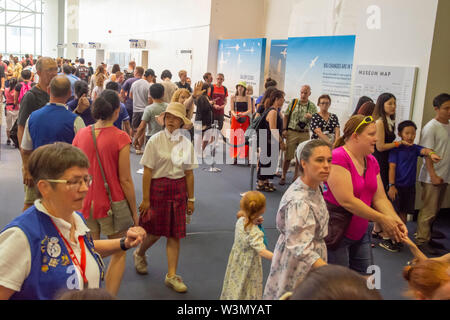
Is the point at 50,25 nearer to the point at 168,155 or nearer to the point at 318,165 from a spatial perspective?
the point at 168,155

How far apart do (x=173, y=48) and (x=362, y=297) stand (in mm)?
14663

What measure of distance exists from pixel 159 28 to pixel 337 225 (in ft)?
47.0

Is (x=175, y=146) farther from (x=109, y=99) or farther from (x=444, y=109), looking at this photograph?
(x=444, y=109)

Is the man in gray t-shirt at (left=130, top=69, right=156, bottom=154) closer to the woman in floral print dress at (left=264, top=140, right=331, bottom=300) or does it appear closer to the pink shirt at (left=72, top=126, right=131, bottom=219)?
the pink shirt at (left=72, top=126, right=131, bottom=219)

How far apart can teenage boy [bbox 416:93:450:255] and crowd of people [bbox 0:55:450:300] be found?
13 mm

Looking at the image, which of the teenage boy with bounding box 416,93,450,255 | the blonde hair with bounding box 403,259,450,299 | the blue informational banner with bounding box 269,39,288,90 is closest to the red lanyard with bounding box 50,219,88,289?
the blonde hair with bounding box 403,259,450,299

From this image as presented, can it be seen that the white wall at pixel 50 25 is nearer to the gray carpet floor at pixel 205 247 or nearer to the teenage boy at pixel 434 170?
the gray carpet floor at pixel 205 247

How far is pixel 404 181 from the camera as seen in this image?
5332 mm

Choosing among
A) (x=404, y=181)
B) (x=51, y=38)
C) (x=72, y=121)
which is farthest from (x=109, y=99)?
(x=51, y=38)

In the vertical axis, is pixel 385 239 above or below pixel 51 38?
below

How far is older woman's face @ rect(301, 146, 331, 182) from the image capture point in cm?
259

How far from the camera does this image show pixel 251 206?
10.3 ft

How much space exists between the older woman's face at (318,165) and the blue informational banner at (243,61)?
8387 millimetres

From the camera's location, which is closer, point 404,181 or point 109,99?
point 109,99
